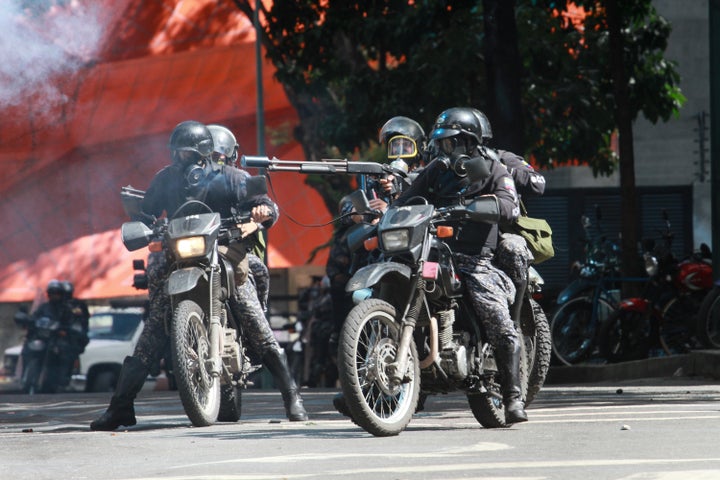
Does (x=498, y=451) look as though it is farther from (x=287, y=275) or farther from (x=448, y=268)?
(x=287, y=275)

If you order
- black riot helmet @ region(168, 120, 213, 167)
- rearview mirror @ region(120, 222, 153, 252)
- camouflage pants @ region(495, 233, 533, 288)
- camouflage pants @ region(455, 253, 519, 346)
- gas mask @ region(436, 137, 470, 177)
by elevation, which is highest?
black riot helmet @ region(168, 120, 213, 167)

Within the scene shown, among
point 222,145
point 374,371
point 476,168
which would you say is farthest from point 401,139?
point 374,371

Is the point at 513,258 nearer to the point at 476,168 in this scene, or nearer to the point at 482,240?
the point at 482,240

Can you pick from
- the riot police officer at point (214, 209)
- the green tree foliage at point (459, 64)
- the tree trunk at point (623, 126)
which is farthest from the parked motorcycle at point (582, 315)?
the riot police officer at point (214, 209)

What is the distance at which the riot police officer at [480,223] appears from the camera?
8.70 meters

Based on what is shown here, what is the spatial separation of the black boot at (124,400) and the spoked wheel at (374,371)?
181cm

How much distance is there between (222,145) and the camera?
10930 millimetres

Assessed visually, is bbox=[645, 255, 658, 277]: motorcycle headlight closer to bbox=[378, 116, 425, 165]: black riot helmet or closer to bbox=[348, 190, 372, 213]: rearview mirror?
bbox=[378, 116, 425, 165]: black riot helmet

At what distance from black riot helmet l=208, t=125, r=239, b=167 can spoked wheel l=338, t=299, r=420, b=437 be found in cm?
305

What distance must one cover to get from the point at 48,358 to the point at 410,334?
14.9 meters

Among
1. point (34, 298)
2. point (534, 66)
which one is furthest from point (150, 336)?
point (34, 298)

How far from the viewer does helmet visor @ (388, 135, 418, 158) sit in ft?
36.9

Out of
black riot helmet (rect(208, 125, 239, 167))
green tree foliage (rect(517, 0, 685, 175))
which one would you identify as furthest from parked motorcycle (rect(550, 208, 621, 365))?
black riot helmet (rect(208, 125, 239, 167))

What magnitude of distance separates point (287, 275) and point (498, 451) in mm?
28592
